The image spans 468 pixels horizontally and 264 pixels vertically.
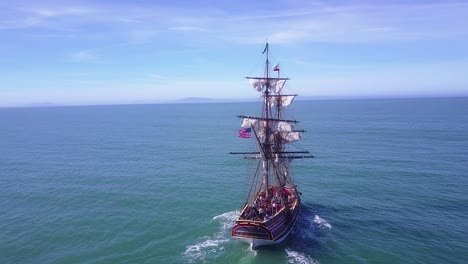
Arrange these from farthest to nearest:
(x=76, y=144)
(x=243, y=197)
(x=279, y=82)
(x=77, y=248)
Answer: (x=76, y=144), (x=243, y=197), (x=279, y=82), (x=77, y=248)

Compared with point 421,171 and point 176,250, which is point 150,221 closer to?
point 176,250

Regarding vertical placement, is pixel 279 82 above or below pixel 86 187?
above

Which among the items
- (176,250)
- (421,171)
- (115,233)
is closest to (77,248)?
(115,233)

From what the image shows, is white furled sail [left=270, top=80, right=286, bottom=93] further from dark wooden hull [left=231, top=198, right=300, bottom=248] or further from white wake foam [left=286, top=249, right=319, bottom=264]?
white wake foam [left=286, top=249, right=319, bottom=264]

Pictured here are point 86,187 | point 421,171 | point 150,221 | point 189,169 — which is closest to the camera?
point 150,221

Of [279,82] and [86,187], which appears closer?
[279,82]

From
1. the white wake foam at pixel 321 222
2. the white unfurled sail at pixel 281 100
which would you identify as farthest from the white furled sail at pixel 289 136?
the white wake foam at pixel 321 222

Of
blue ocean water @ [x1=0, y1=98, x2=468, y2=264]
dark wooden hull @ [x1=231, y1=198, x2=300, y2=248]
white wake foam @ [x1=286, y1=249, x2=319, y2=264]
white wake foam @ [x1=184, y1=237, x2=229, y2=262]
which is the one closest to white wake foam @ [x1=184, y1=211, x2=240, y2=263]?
white wake foam @ [x1=184, y1=237, x2=229, y2=262]
